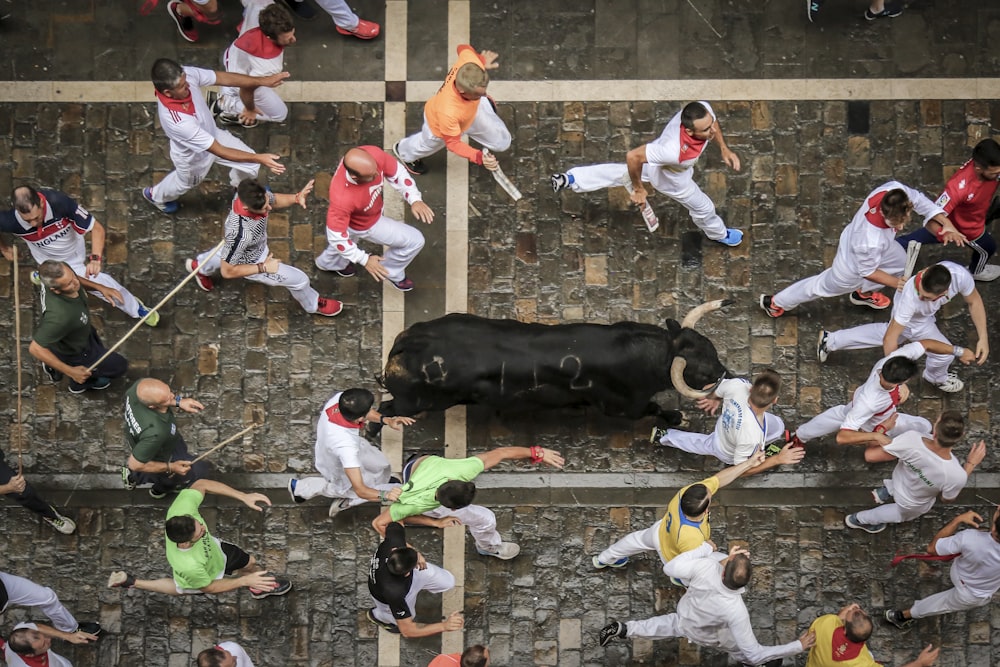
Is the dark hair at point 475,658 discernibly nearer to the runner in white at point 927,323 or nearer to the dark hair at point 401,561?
the dark hair at point 401,561

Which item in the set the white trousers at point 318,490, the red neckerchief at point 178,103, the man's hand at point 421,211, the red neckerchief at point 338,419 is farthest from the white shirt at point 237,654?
the red neckerchief at point 178,103

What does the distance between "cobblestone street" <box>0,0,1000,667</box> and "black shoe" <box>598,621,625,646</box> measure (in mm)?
294

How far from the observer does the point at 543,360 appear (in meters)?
9.10

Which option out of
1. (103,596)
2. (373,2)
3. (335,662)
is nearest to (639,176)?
(373,2)

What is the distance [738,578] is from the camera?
7.98 metres

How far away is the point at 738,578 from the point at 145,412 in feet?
17.7

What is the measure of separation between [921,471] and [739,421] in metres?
1.74

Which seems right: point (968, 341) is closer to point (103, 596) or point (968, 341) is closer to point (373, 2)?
point (373, 2)

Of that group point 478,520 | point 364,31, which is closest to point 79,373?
point 478,520

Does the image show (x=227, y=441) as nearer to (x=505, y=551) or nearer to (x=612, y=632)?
(x=505, y=551)

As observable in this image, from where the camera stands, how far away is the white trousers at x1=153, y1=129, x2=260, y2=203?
10.1 meters

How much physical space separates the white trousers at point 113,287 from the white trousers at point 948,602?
8670 millimetres

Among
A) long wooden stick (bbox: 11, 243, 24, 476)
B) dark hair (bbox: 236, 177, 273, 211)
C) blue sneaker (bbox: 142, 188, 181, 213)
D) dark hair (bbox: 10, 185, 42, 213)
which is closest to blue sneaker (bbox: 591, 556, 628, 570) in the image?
dark hair (bbox: 236, 177, 273, 211)

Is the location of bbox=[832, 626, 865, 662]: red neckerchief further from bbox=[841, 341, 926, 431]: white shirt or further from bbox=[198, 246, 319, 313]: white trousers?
bbox=[198, 246, 319, 313]: white trousers
